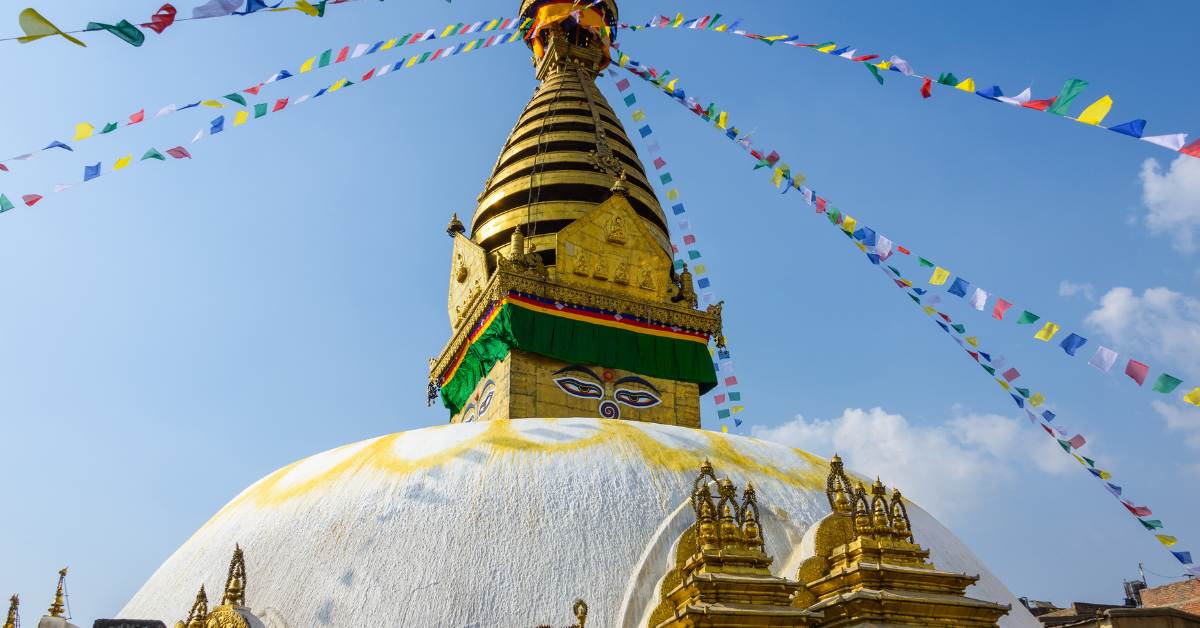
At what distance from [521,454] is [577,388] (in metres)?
A: 7.36

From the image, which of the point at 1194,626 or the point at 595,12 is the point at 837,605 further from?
the point at 595,12

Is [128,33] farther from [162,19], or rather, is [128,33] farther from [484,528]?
[484,528]

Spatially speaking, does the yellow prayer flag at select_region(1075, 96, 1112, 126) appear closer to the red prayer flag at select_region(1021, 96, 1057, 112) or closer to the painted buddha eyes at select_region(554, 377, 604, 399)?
the red prayer flag at select_region(1021, 96, 1057, 112)

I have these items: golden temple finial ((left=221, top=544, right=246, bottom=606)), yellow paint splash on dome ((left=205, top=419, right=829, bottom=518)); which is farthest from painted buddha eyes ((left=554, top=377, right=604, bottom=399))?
golden temple finial ((left=221, top=544, right=246, bottom=606))

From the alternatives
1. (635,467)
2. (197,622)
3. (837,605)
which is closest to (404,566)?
(197,622)

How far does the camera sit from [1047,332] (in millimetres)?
9438

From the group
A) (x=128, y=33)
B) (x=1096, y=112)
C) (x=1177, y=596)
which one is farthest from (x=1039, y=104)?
(x=1177, y=596)

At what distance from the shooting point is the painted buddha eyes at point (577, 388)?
48.2 ft

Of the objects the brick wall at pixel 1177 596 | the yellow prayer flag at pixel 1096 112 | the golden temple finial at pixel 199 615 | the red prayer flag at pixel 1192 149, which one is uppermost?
the yellow prayer flag at pixel 1096 112

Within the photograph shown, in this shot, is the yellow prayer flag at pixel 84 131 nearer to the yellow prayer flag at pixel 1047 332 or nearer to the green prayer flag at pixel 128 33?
the green prayer flag at pixel 128 33

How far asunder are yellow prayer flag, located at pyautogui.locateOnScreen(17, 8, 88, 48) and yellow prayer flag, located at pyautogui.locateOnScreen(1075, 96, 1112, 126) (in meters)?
7.49

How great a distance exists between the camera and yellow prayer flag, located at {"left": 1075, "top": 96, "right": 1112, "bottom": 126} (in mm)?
7277

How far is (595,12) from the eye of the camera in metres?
20.5

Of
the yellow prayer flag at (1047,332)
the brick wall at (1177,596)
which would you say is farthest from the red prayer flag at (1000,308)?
the brick wall at (1177,596)
